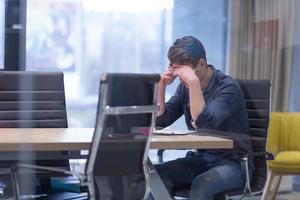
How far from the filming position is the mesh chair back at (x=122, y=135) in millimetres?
1670

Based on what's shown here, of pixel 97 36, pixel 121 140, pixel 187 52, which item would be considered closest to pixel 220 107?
pixel 187 52

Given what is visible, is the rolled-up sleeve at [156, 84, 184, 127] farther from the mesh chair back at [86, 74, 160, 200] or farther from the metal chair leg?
the mesh chair back at [86, 74, 160, 200]

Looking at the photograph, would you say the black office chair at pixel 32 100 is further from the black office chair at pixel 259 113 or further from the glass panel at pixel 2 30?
the glass panel at pixel 2 30

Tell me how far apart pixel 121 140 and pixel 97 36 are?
7.79 feet

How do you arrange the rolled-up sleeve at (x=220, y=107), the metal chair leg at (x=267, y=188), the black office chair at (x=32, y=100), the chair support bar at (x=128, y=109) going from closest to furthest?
the chair support bar at (x=128, y=109), the rolled-up sleeve at (x=220, y=107), the black office chair at (x=32, y=100), the metal chair leg at (x=267, y=188)

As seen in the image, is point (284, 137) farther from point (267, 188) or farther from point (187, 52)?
point (187, 52)

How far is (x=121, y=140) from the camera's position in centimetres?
179

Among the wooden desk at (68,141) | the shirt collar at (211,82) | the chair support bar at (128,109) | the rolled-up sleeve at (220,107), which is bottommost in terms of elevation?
the wooden desk at (68,141)

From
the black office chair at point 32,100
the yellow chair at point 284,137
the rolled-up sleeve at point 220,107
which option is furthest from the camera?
the yellow chair at point 284,137

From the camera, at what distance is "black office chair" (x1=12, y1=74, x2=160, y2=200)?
1.67 m

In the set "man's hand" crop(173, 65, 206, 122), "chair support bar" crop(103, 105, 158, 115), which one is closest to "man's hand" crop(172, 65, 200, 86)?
"man's hand" crop(173, 65, 206, 122)

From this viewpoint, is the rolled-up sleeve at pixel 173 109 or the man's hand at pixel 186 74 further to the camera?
the rolled-up sleeve at pixel 173 109

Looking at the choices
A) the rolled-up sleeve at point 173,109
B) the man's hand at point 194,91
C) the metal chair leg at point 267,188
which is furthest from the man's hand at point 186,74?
the metal chair leg at point 267,188

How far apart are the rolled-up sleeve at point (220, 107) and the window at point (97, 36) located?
1427mm
